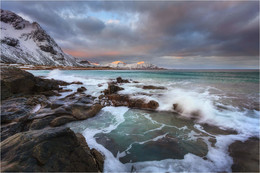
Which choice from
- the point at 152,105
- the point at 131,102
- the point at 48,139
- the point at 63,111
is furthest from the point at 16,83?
the point at 152,105

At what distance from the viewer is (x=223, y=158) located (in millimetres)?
4008

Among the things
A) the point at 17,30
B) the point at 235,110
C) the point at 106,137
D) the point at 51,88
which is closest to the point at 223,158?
the point at 106,137

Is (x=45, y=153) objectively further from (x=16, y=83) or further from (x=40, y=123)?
(x=16, y=83)

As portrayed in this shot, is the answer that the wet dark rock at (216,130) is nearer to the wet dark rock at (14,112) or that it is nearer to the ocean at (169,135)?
the ocean at (169,135)

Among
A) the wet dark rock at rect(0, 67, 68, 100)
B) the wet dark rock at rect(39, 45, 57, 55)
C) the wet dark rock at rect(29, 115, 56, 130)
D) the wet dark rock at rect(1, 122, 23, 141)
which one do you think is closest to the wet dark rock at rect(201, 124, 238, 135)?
the wet dark rock at rect(29, 115, 56, 130)

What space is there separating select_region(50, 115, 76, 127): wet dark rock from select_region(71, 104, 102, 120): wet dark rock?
0.35 meters

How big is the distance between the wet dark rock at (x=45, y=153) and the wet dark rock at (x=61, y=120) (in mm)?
3277

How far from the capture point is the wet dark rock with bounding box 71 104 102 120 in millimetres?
6933

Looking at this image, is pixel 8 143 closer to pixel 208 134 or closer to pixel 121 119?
pixel 121 119

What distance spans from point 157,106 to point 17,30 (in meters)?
265

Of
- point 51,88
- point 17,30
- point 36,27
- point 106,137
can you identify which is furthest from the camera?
point 36,27

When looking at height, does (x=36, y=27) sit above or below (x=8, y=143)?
above

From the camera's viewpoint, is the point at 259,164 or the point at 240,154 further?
the point at 240,154

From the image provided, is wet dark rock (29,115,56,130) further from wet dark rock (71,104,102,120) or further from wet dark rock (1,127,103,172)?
wet dark rock (1,127,103,172)
